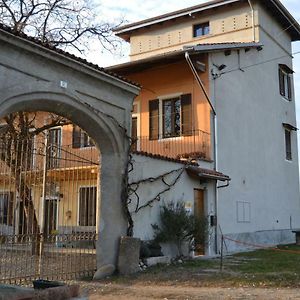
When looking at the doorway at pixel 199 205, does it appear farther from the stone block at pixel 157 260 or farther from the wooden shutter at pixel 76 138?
the wooden shutter at pixel 76 138

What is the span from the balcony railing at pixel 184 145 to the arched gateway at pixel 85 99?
5.57 m

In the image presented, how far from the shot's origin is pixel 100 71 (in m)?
11.8

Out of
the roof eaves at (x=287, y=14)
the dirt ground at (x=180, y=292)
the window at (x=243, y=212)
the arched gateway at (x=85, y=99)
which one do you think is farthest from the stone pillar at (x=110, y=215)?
the roof eaves at (x=287, y=14)

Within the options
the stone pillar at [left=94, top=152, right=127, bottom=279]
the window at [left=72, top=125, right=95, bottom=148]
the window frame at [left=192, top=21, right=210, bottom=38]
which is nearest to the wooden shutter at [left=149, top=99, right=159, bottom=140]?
the window at [left=72, top=125, right=95, bottom=148]

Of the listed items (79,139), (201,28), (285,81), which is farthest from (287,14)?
(79,139)

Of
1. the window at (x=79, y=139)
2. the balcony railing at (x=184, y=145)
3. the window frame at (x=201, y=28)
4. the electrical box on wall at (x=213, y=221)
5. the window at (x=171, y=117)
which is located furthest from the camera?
the window frame at (x=201, y=28)

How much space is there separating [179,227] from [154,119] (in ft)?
21.0

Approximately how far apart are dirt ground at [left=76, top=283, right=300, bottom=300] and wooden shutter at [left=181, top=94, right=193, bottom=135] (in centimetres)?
914

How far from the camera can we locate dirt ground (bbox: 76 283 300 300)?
359 inches

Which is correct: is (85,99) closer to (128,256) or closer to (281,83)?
(128,256)

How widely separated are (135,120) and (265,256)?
7593mm

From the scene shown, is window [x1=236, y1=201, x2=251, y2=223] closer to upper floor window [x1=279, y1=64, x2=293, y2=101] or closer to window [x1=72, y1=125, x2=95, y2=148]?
window [x1=72, y1=125, x2=95, y2=148]

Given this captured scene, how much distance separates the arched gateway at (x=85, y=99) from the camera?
9867 millimetres

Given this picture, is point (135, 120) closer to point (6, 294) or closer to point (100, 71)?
point (100, 71)
